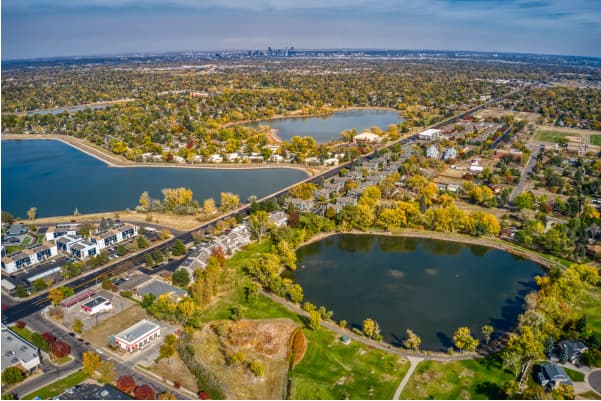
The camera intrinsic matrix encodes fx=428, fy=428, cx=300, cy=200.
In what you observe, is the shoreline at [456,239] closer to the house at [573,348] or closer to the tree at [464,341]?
the house at [573,348]

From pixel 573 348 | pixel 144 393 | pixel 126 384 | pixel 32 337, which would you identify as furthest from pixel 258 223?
pixel 573 348

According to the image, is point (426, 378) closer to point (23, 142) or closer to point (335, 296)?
point (335, 296)

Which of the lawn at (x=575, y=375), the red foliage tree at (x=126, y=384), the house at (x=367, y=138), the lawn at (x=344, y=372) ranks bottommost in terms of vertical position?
the lawn at (x=344, y=372)

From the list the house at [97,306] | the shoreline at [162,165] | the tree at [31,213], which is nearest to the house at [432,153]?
the shoreline at [162,165]


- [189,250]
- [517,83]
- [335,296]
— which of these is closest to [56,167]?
[189,250]

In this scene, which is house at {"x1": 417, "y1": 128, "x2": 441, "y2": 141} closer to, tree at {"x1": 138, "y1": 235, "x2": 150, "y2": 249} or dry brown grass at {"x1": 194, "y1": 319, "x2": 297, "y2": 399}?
tree at {"x1": 138, "y1": 235, "x2": 150, "y2": 249}

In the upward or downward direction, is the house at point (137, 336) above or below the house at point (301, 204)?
below
